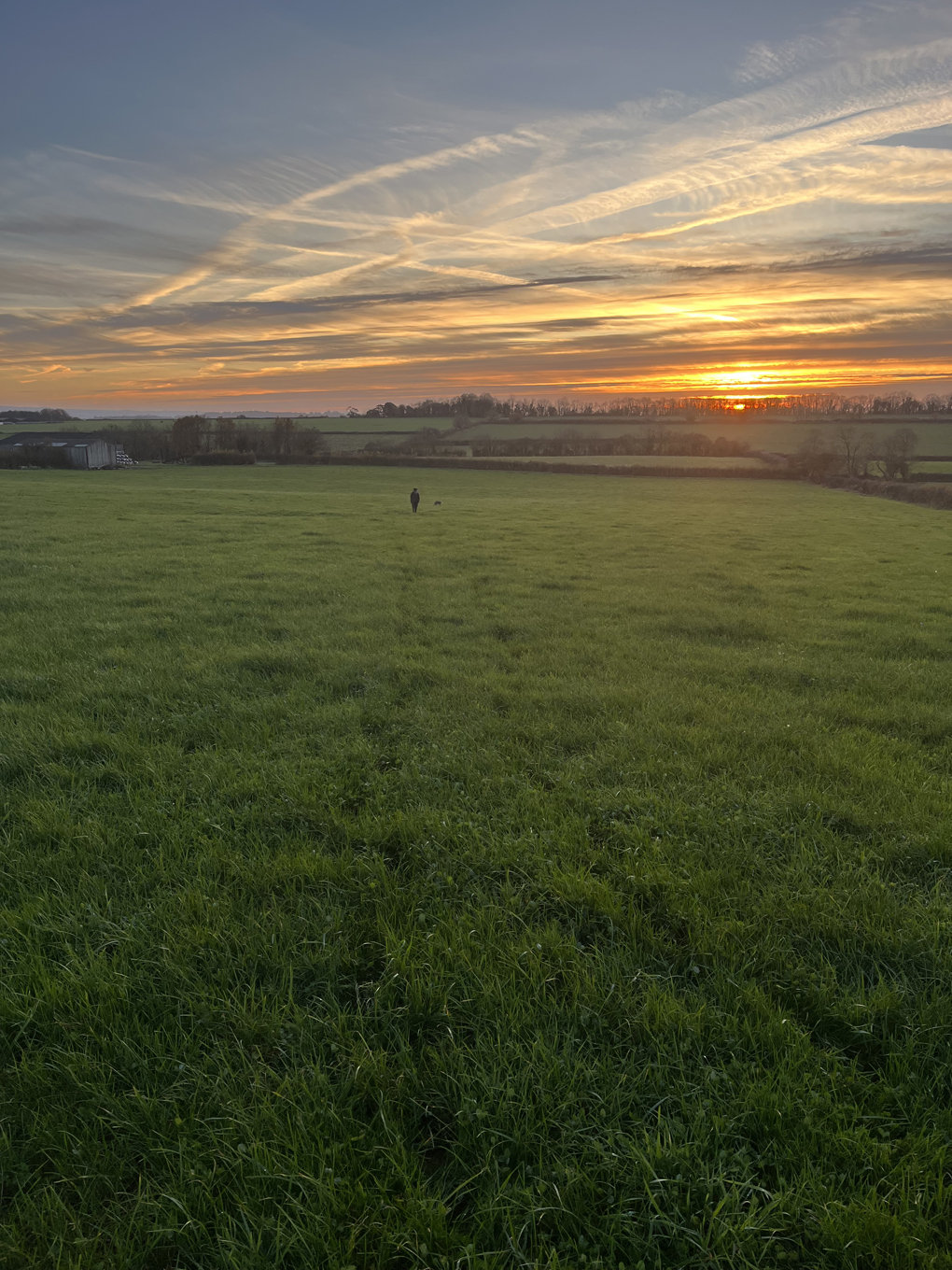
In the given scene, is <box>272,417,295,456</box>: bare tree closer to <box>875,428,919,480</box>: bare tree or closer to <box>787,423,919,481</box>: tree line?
<box>787,423,919,481</box>: tree line

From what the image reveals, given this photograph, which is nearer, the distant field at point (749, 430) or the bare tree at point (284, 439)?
the bare tree at point (284, 439)

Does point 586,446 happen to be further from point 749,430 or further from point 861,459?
point 749,430

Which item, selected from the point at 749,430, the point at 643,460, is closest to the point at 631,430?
the point at 749,430

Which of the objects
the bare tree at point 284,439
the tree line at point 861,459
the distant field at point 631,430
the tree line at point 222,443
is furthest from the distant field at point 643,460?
the bare tree at point 284,439

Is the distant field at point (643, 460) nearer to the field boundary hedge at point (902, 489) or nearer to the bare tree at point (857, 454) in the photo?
the bare tree at point (857, 454)

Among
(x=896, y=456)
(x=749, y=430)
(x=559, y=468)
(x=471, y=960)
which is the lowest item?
(x=471, y=960)

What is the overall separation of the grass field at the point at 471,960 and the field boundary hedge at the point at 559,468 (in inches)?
2399

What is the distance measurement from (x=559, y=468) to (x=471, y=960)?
68.2 meters

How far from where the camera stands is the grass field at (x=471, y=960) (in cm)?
260

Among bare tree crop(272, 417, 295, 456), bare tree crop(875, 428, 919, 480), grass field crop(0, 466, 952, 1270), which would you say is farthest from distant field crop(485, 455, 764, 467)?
grass field crop(0, 466, 952, 1270)

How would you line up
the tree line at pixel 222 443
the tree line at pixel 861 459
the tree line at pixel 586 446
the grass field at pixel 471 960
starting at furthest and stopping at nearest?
the tree line at pixel 586 446
the tree line at pixel 222 443
the tree line at pixel 861 459
the grass field at pixel 471 960

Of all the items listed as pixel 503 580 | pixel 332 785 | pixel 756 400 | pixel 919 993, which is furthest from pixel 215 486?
pixel 756 400

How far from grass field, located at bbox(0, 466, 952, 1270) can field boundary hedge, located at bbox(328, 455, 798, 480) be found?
6094 cm

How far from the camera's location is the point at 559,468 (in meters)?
68.6
